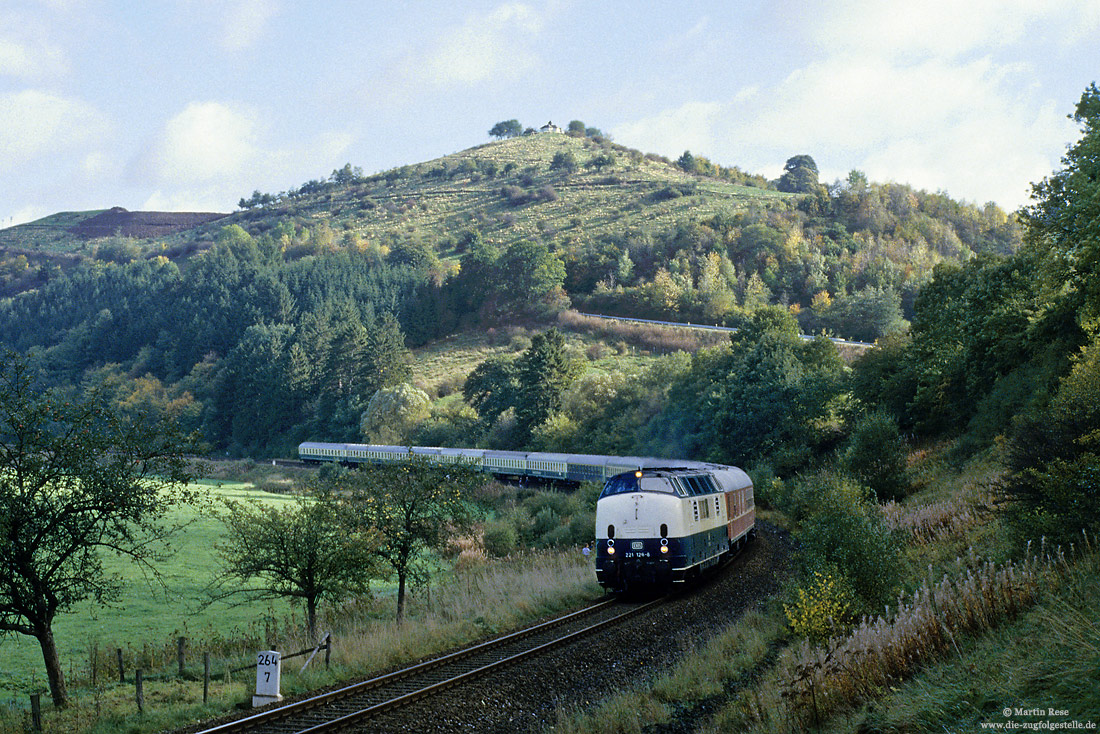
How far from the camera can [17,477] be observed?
1441 cm

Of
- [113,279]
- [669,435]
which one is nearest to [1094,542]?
[669,435]

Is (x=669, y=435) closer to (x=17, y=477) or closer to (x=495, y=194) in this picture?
(x=17, y=477)

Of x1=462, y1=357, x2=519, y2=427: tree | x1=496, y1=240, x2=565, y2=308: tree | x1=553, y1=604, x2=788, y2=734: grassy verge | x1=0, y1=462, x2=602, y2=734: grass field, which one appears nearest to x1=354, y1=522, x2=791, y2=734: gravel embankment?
x1=553, y1=604, x2=788, y2=734: grassy verge

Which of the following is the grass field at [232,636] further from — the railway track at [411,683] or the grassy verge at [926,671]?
the grassy verge at [926,671]

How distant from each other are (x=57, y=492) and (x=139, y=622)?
11765 mm

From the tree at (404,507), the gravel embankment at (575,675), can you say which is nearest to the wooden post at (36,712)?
the gravel embankment at (575,675)

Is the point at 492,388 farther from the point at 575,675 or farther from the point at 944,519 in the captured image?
the point at 575,675

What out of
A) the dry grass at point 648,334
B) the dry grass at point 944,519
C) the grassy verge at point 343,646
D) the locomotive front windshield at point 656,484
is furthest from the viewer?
the dry grass at point 648,334

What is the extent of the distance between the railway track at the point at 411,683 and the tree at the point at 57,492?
5216 mm

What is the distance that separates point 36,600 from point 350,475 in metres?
8.91

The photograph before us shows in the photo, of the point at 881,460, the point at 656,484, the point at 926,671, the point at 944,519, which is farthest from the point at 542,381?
the point at 926,671

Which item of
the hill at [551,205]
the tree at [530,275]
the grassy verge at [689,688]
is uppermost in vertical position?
the hill at [551,205]

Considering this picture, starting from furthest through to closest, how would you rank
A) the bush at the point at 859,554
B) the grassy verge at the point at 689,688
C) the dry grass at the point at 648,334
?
the dry grass at the point at 648,334 < the bush at the point at 859,554 < the grassy verge at the point at 689,688

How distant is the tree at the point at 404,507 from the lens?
2109cm
